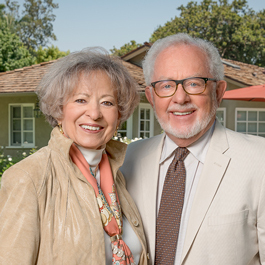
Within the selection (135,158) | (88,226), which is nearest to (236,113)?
(135,158)

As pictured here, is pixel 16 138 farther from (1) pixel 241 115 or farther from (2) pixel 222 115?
(1) pixel 241 115

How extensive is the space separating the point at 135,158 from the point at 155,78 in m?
0.68

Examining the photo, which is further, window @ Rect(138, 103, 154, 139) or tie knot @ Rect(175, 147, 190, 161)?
window @ Rect(138, 103, 154, 139)

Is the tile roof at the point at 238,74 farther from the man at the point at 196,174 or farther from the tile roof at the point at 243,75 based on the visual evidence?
the man at the point at 196,174

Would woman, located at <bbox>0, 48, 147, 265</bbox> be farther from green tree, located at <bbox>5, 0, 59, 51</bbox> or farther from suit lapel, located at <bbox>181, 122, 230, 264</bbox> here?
green tree, located at <bbox>5, 0, 59, 51</bbox>

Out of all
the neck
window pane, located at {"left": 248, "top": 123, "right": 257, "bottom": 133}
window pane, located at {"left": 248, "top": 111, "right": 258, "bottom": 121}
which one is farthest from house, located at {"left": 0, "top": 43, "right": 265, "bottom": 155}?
the neck

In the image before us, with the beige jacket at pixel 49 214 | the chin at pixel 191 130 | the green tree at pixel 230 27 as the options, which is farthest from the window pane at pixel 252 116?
the green tree at pixel 230 27

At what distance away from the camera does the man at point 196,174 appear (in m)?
2.31

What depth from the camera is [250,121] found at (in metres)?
16.8

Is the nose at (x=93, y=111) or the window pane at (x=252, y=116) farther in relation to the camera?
the window pane at (x=252, y=116)

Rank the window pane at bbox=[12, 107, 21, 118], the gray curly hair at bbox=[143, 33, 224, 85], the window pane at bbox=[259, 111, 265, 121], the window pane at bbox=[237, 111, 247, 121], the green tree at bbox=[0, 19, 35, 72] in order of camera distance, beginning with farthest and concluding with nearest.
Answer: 1. the green tree at bbox=[0, 19, 35, 72]
2. the window pane at bbox=[259, 111, 265, 121]
3. the window pane at bbox=[237, 111, 247, 121]
4. the window pane at bbox=[12, 107, 21, 118]
5. the gray curly hair at bbox=[143, 33, 224, 85]

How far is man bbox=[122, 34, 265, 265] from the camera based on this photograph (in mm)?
2309

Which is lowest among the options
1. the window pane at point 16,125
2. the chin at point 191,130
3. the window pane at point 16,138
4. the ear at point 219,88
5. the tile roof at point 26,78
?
the window pane at point 16,138

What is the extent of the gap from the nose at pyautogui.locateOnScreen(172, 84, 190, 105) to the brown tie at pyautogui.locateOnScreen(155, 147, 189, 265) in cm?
37
